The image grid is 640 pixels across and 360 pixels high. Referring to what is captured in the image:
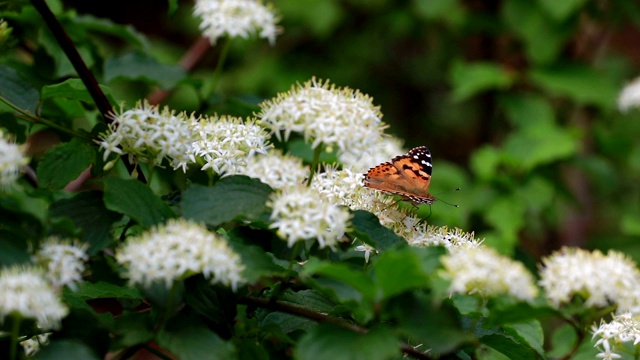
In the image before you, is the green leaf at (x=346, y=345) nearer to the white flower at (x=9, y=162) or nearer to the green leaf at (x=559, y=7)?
the white flower at (x=9, y=162)

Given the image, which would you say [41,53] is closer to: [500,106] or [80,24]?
[80,24]

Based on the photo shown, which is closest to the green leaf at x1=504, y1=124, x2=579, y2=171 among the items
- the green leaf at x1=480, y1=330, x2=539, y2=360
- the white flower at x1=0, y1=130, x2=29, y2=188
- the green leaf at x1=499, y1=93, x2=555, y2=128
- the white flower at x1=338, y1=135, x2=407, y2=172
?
the green leaf at x1=499, y1=93, x2=555, y2=128

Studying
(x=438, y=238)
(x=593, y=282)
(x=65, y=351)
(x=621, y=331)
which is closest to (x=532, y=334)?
(x=621, y=331)

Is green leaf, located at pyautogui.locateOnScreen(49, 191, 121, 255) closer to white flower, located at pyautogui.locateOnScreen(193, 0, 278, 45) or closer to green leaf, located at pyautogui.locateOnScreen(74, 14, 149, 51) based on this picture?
white flower, located at pyautogui.locateOnScreen(193, 0, 278, 45)

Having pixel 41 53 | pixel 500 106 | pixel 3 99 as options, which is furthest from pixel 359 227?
pixel 500 106

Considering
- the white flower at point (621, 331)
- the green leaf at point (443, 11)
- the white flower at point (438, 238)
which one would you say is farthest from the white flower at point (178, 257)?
the green leaf at point (443, 11)

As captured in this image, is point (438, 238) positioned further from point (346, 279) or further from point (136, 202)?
point (136, 202)
